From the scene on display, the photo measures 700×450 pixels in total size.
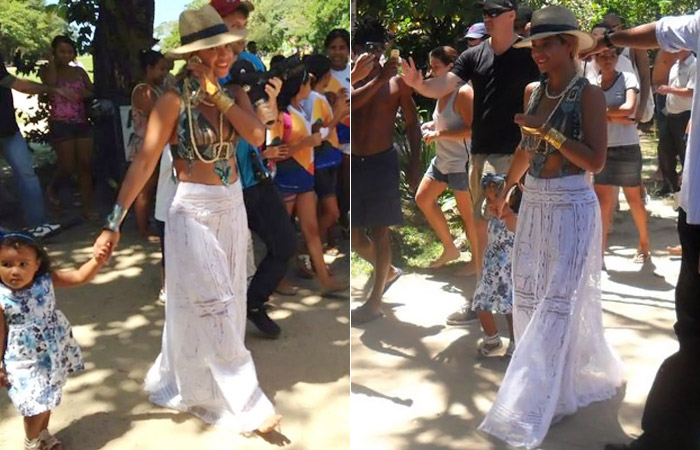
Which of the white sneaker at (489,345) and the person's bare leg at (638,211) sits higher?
the person's bare leg at (638,211)

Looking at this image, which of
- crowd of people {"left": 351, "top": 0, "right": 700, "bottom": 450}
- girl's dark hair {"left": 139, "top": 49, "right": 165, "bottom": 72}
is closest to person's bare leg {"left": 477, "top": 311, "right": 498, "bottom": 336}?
crowd of people {"left": 351, "top": 0, "right": 700, "bottom": 450}

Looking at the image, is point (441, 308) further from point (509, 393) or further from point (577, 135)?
point (577, 135)

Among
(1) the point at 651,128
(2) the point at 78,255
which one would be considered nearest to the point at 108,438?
(2) the point at 78,255

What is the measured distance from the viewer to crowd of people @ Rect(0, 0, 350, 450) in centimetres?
232

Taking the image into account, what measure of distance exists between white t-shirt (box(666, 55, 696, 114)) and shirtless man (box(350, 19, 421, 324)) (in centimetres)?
98

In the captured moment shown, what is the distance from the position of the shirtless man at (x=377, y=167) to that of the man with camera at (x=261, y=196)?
1.03 ft

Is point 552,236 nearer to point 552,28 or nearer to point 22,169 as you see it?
point 552,28

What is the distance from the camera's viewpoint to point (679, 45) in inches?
87.6

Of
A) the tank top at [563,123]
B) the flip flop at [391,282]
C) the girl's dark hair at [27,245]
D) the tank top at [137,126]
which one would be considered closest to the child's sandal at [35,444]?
the girl's dark hair at [27,245]

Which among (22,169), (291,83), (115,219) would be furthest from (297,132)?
(22,169)

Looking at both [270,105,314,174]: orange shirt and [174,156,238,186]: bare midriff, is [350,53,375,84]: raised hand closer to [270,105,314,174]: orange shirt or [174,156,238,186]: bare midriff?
[270,105,314,174]: orange shirt

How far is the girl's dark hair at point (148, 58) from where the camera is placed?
2618 millimetres

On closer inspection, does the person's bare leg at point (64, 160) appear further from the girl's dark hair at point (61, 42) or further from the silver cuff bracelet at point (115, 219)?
the silver cuff bracelet at point (115, 219)

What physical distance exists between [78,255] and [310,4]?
4.74 ft
